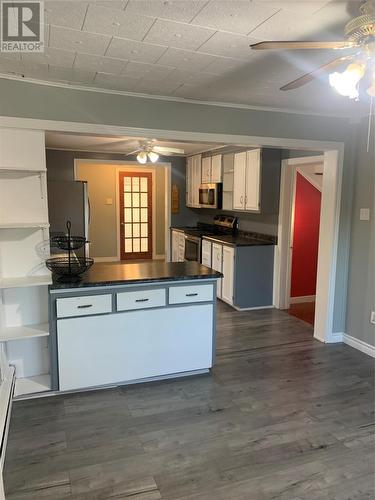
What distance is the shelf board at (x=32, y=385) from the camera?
9.43ft

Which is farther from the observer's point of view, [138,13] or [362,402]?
[362,402]

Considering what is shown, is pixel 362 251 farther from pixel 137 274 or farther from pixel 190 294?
pixel 137 274

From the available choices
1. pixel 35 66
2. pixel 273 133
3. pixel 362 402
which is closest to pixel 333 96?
pixel 273 133

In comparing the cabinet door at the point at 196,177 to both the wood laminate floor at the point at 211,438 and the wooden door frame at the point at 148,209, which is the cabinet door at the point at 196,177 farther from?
the wood laminate floor at the point at 211,438

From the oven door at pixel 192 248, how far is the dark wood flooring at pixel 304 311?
167cm

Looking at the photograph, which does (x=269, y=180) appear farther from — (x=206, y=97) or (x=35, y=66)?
(x=35, y=66)

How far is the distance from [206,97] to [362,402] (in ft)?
9.03

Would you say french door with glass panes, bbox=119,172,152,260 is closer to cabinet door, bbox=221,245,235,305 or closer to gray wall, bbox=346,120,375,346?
cabinet door, bbox=221,245,235,305

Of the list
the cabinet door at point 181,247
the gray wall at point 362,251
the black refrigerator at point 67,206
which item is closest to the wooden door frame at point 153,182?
the cabinet door at point 181,247

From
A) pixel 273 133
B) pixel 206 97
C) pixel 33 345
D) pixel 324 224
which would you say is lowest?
pixel 33 345

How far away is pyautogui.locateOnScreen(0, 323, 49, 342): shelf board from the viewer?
8.91 feet

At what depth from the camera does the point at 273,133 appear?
3443 mm

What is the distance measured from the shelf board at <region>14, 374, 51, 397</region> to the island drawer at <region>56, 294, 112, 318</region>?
0.60 m

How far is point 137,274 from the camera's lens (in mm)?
→ 3137
